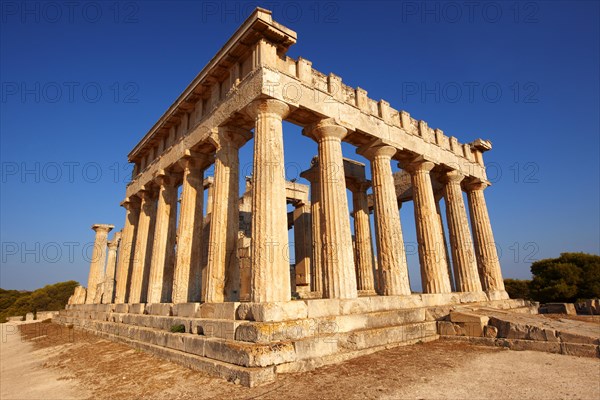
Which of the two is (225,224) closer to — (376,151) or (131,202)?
(376,151)

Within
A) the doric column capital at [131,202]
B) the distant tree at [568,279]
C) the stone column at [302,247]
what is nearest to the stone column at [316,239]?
the stone column at [302,247]

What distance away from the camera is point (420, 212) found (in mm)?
14562

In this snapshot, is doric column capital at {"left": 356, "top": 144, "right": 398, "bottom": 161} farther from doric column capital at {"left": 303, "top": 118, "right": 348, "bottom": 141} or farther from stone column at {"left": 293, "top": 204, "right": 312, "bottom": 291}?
stone column at {"left": 293, "top": 204, "right": 312, "bottom": 291}

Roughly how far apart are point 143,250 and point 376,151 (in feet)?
42.4

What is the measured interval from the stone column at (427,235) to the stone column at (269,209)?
7.70 meters

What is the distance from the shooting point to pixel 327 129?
1103cm

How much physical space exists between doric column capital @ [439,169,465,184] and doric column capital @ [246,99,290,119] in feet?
34.4

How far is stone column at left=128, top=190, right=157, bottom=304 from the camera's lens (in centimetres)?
1664

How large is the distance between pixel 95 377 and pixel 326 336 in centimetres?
562

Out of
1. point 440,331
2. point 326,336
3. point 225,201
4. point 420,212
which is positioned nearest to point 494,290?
point 420,212

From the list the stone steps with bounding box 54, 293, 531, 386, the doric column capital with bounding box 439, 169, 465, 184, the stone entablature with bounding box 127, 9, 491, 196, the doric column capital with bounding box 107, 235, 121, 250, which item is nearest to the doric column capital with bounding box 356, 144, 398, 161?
the stone entablature with bounding box 127, 9, 491, 196

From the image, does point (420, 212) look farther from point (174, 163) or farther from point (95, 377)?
point (95, 377)

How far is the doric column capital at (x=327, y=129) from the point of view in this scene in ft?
36.2

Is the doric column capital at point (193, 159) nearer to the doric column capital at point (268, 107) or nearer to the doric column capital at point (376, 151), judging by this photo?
the doric column capital at point (268, 107)
